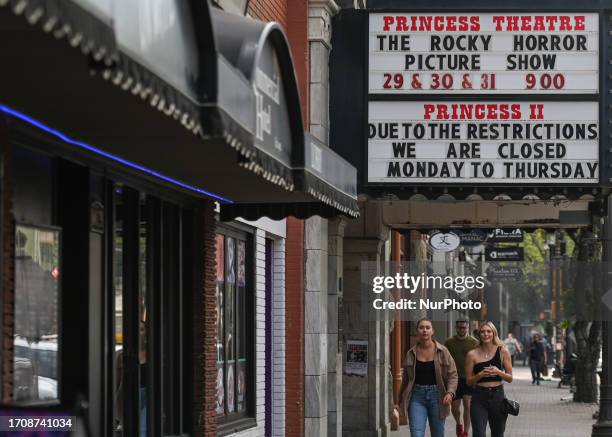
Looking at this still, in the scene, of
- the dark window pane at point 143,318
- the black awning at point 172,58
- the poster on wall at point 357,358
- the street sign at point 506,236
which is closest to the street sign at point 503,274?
the street sign at point 506,236

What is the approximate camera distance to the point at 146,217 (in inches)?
459

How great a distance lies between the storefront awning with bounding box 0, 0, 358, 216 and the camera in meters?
5.28

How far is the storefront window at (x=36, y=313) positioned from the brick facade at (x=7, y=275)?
17.1 inches

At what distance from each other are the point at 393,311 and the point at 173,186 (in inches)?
647

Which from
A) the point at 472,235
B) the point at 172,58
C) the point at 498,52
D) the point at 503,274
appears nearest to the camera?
the point at 172,58

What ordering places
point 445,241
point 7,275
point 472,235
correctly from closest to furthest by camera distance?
point 7,275, point 445,241, point 472,235

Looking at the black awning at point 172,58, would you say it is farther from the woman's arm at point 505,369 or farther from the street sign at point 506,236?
the street sign at point 506,236

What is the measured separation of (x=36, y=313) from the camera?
8.53 metres

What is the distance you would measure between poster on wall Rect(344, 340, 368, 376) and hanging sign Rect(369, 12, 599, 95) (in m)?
6.39

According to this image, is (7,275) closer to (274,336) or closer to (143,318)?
(143,318)

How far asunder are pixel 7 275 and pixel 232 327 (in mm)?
7598

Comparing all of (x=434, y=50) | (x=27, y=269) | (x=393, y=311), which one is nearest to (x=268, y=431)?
(x=434, y=50)

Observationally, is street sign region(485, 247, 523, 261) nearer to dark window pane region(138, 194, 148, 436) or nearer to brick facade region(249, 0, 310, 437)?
brick facade region(249, 0, 310, 437)

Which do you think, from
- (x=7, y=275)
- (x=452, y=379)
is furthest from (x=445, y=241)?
(x=7, y=275)
